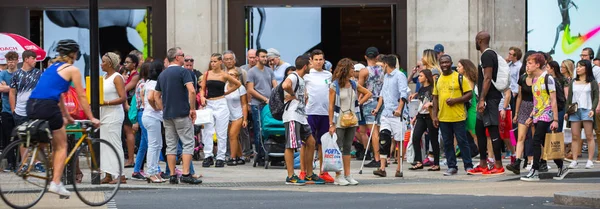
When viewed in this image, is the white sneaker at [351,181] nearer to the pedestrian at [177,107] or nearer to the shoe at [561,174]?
the pedestrian at [177,107]

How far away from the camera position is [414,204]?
12961mm

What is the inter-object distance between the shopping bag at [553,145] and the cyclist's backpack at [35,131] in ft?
22.5

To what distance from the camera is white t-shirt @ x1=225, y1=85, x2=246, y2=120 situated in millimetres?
19781

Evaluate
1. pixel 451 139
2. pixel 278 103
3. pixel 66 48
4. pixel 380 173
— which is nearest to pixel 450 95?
pixel 451 139

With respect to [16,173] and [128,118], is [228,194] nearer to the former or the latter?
[16,173]

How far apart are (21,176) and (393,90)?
7.50 metres

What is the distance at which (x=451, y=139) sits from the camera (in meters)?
17.9

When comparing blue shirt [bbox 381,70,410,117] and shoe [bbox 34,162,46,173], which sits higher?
blue shirt [bbox 381,70,410,117]

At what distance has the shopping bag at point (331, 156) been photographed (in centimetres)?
1588

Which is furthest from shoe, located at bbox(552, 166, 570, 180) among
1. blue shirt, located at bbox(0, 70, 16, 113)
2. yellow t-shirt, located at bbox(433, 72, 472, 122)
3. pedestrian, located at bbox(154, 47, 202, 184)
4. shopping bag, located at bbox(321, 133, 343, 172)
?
blue shirt, located at bbox(0, 70, 16, 113)

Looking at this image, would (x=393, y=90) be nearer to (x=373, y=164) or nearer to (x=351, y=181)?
(x=373, y=164)

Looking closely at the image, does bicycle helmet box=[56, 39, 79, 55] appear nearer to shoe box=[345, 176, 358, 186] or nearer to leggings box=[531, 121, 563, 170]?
shoe box=[345, 176, 358, 186]

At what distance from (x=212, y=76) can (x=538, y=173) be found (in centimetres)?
514

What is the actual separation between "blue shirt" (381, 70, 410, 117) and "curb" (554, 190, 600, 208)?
5547mm
